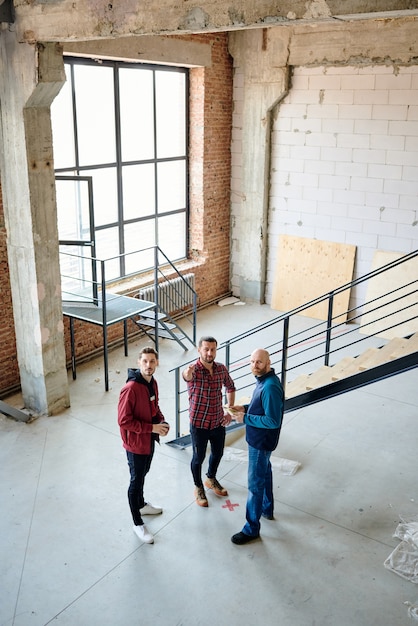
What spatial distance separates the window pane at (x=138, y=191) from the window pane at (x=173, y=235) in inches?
17.4

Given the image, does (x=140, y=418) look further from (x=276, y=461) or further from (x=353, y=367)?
(x=353, y=367)

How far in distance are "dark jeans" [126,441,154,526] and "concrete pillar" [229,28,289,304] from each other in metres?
6.78

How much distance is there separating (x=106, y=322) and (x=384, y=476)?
374 cm

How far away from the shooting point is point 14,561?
4.84 metres

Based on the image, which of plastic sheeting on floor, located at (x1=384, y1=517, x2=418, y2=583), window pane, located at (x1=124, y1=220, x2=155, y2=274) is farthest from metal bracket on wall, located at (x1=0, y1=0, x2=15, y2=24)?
plastic sheeting on floor, located at (x1=384, y1=517, x2=418, y2=583)

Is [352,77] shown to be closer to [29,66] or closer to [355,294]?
[355,294]

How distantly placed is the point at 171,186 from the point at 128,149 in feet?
4.38

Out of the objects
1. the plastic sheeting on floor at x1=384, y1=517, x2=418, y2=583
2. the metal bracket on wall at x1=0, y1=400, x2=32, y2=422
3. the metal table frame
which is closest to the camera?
the plastic sheeting on floor at x1=384, y1=517, x2=418, y2=583

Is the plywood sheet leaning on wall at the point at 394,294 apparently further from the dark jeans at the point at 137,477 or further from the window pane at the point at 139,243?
the dark jeans at the point at 137,477

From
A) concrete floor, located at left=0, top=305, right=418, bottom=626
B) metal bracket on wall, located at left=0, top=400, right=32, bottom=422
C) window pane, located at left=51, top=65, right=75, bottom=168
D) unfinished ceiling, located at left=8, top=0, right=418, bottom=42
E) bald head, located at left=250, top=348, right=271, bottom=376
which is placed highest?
unfinished ceiling, located at left=8, top=0, right=418, bottom=42

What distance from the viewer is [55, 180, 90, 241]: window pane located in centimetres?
823

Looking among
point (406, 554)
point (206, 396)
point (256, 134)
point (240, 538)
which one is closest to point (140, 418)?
point (206, 396)

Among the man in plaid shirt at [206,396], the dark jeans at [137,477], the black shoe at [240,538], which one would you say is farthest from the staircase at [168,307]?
the black shoe at [240,538]

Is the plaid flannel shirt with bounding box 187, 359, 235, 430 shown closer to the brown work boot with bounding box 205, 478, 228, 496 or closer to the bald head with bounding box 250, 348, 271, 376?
the bald head with bounding box 250, 348, 271, 376
